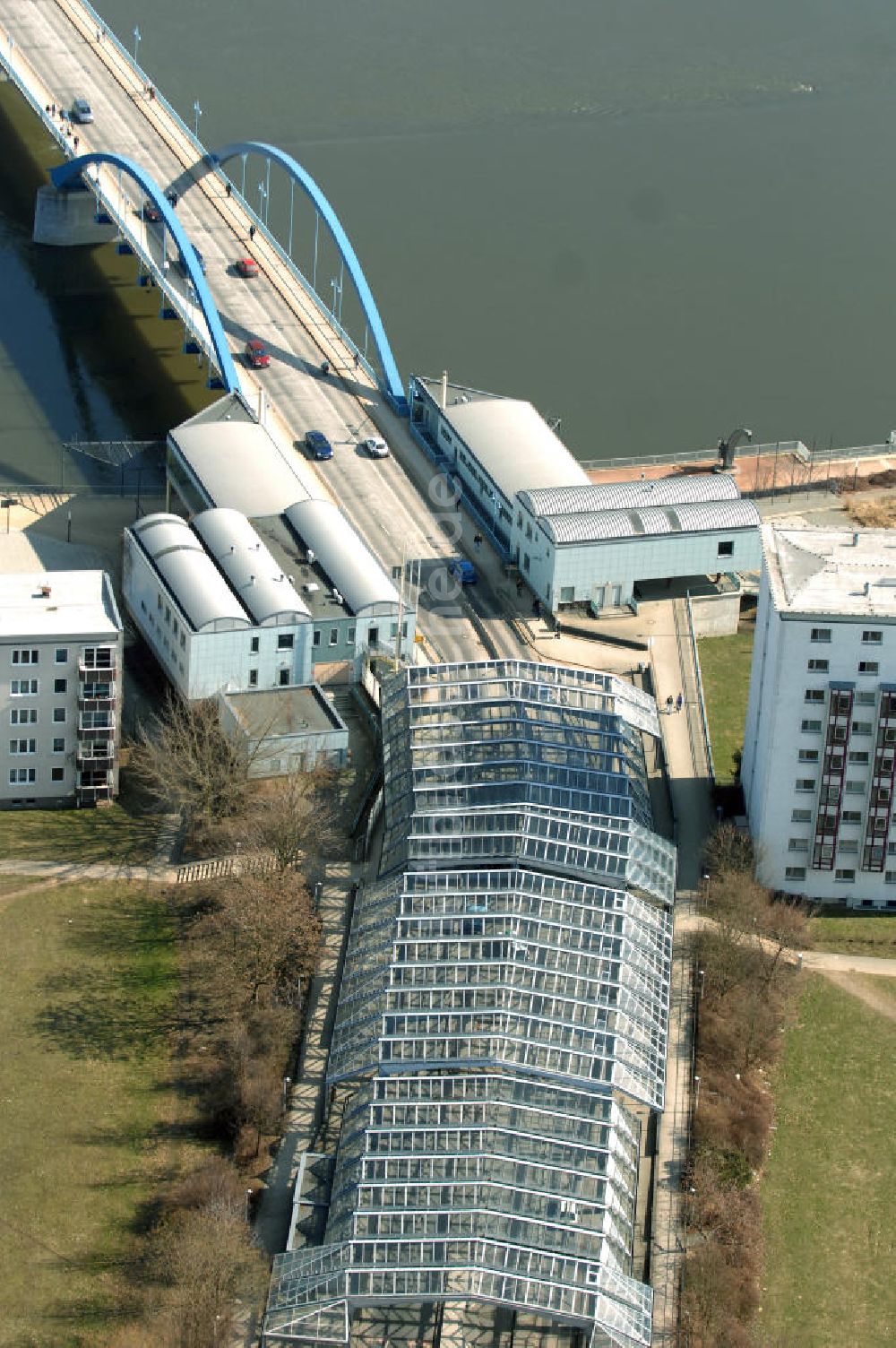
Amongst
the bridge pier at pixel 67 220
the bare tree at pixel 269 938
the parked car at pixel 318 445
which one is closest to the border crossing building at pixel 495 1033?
the bare tree at pixel 269 938

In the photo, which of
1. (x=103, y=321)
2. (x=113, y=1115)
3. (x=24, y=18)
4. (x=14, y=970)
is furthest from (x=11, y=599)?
(x=24, y=18)

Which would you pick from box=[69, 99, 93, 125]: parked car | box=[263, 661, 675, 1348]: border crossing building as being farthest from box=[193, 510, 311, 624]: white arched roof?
box=[69, 99, 93, 125]: parked car

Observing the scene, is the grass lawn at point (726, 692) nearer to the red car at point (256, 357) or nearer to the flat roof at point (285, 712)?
the flat roof at point (285, 712)

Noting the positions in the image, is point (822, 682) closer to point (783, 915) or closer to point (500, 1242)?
point (783, 915)

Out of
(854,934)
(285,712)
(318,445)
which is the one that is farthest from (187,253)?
(854,934)

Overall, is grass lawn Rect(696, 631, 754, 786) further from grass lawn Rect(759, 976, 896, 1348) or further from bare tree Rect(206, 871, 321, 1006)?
bare tree Rect(206, 871, 321, 1006)

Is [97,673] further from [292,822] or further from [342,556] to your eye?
[342,556]
